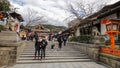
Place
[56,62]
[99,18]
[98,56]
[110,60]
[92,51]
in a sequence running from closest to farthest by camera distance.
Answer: [110,60], [56,62], [98,56], [92,51], [99,18]

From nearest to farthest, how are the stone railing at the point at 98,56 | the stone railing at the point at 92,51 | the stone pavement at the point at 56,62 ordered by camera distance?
1. the stone railing at the point at 98,56
2. the stone pavement at the point at 56,62
3. the stone railing at the point at 92,51

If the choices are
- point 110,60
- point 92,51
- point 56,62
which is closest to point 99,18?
point 92,51

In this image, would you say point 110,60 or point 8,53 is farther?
point 8,53

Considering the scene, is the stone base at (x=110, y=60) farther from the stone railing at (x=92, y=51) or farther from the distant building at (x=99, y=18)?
the distant building at (x=99, y=18)

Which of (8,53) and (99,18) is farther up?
(99,18)

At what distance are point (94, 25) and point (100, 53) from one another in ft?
33.7

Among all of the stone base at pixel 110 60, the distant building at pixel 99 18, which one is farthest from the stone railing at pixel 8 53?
the distant building at pixel 99 18

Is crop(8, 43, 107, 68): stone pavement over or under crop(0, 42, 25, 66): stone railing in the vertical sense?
under

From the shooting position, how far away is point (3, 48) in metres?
13.4

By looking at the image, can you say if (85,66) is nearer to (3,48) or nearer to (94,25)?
(3,48)

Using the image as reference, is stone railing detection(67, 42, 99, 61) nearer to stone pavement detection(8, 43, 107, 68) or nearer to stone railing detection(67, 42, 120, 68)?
stone railing detection(67, 42, 120, 68)

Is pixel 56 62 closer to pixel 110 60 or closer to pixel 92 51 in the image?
pixel 92 51

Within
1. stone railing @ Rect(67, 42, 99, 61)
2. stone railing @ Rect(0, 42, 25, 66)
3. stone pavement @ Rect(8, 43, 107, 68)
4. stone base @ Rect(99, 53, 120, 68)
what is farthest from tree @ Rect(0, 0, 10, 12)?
stone base @ Rect(99, 53, 120, 68)

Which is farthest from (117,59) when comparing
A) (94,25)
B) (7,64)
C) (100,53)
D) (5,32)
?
(94,25)
